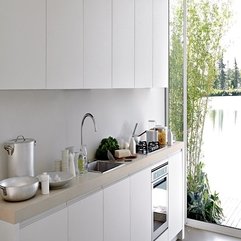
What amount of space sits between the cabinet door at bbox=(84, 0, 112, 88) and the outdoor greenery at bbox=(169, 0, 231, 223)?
170 centimetres

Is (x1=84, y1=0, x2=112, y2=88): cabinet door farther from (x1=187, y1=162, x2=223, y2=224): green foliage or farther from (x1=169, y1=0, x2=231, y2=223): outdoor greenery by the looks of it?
(x1=187, y1=162, x2=223, y2=224): green foliage

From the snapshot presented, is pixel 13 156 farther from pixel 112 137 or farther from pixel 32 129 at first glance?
pixel 112 137

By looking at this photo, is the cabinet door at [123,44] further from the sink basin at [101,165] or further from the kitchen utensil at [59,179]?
the kitchen utensil at [59,179]

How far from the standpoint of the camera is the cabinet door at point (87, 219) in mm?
2252

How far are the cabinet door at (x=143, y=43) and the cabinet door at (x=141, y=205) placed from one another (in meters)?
0.85

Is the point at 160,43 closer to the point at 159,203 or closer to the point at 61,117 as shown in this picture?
the point at 61,117

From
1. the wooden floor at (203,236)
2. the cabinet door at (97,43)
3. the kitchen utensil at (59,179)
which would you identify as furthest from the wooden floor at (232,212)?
the kitchen utensil at (59,179)

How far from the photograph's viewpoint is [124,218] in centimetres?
282

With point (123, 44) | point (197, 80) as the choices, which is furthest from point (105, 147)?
point (197, 80)

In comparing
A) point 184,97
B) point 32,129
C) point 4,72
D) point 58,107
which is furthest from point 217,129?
point 4,72

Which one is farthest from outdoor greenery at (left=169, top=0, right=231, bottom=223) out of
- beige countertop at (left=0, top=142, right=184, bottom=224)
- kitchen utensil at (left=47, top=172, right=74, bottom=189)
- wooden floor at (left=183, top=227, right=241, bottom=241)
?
kitchen utensil at (left=47, top=172, right=74, bottom=189)

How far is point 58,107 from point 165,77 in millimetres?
1553

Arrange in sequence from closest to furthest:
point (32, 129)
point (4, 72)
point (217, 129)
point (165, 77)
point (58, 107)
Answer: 1. point (4, 72)
2. point (32, 129)
3. point (58, 107)
4. point (165, 77)
5. point (217, 129)

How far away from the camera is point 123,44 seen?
9.78 ft
